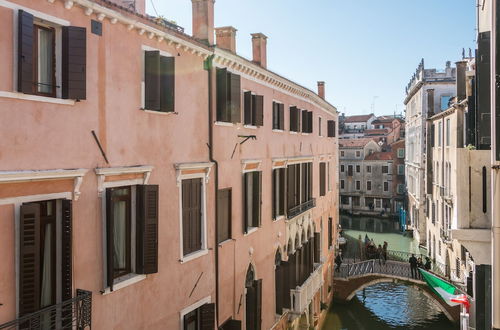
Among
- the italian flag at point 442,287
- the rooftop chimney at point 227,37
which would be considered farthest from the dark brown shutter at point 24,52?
the italian flag at point 442,287

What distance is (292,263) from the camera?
17.9 metres

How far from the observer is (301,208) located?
19.1m

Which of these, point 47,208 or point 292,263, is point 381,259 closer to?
point 292,263

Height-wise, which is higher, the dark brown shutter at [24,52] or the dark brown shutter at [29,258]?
the dark brown shutter at [24,52]

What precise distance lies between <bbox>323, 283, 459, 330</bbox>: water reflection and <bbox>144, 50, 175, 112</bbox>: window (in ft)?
66.0

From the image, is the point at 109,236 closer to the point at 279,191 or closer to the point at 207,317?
the point at 207,317

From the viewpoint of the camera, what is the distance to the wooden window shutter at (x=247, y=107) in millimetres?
13453

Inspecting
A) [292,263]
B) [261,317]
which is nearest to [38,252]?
[261,317]

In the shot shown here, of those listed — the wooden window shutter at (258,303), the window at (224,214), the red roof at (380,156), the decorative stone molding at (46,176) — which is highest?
the red roof at (380,156)

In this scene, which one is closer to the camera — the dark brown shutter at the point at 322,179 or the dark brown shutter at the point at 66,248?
the dark brown shutter at the point at 66,248

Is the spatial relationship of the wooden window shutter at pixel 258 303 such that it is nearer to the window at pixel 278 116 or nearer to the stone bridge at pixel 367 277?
the window at pixel 278 116

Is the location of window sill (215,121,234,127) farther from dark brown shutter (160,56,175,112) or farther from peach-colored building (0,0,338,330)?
dark brown shutter (160,56,175,112)

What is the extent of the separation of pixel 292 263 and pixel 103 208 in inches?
454

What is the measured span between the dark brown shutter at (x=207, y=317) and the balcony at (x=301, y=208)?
7.43m
